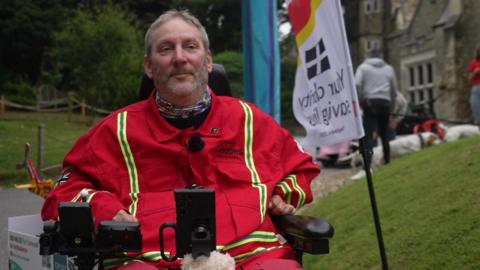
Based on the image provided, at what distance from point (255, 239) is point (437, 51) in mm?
28870

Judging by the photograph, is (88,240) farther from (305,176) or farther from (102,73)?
(102,73)

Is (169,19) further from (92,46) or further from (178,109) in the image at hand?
(92,46)

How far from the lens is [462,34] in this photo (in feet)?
93.3

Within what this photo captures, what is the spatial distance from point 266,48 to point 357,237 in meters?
1.70

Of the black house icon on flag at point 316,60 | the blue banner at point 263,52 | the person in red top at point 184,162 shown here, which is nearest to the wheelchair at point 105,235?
the person in red top at point 184,162

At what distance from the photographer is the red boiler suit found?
2.81 metres

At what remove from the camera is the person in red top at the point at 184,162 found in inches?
111

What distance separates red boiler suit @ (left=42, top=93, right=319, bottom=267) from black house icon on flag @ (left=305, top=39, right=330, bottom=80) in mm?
842

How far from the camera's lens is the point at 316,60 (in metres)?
3.97

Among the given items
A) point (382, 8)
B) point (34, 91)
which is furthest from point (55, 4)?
point (382, 8)

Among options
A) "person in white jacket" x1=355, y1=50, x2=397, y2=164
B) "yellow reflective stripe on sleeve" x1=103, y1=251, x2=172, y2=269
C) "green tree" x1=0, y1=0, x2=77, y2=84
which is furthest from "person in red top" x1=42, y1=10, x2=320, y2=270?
"green tree" x1=0, y1=0, x2=77, y2=84

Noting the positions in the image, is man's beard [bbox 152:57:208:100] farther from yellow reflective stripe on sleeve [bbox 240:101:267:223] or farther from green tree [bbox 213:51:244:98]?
green tree [bbox 213:51:244:98]

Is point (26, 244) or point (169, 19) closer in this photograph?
point (169, 19)

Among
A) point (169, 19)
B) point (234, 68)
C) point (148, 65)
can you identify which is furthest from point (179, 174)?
point (234, 68)
